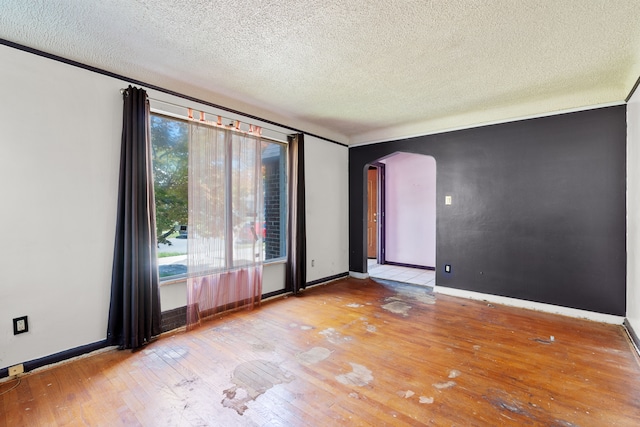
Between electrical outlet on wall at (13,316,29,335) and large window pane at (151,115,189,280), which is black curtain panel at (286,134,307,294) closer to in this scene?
large window pane at (151,115,189,280)

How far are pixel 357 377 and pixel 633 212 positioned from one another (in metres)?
3.29

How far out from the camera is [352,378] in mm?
2180

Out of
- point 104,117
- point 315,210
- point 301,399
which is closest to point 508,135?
point 315,210

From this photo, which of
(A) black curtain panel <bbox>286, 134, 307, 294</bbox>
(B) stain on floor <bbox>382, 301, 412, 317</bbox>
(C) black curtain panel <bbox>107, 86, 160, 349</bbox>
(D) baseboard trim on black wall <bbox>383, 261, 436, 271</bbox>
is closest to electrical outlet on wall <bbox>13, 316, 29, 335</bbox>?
(C) black curtain panel <bbox>107, 86, 160, 349</bbox>

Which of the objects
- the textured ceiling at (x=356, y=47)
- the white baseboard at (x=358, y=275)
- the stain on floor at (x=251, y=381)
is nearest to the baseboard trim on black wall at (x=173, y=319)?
the stain on floor at (x=251, y=381)

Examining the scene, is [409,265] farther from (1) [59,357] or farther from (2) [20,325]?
(2) [20,325]

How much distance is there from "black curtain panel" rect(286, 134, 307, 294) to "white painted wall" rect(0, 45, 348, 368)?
7.22 feet

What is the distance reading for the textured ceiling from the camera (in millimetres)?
1930

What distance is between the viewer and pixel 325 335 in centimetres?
294

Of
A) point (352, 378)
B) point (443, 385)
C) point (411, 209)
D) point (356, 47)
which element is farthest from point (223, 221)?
point (411, 209)

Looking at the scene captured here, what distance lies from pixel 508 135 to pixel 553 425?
11.2 ft

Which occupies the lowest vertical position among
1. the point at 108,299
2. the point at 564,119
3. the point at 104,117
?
the point at 108,299

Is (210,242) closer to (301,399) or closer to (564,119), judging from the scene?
(301,399)

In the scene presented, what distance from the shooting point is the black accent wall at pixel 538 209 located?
130 inches
